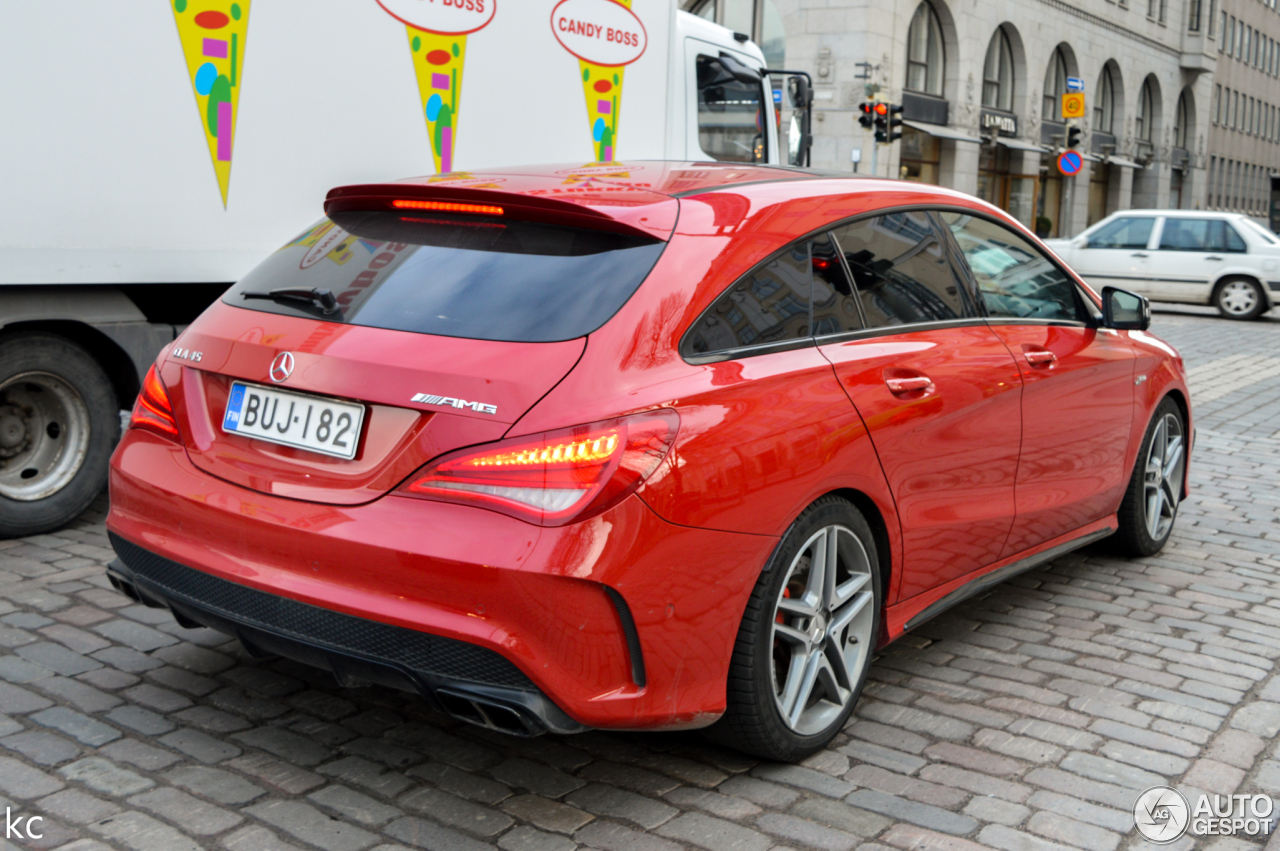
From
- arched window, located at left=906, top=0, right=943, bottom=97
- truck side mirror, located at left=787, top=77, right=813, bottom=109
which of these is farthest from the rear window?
arched window, located at left=906, top=0, right=943, bottom=97

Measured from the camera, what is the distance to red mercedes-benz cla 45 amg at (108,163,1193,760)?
8.97ft

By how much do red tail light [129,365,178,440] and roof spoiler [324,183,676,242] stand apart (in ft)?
2.56

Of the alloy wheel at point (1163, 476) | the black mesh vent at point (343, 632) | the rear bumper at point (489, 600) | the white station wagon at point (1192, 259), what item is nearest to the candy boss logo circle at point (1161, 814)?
the rear bumper at point (489, 600)

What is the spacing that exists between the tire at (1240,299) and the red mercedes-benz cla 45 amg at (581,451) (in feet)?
57.0

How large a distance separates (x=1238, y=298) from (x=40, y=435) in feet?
60.4

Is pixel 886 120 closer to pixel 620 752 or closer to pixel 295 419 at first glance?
pixel 620 752

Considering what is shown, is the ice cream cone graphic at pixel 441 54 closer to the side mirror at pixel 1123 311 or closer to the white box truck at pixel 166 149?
the white box truck at pixel 166 149

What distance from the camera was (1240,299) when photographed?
19469 millimetres

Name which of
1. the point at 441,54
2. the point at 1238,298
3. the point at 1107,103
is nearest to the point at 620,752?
the point at 441,54

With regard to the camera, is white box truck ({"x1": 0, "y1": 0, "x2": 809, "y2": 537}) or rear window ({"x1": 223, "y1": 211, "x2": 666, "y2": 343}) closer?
rear window ({"x1": 223, "y1": 211, "x2": 666, "y2": 343})

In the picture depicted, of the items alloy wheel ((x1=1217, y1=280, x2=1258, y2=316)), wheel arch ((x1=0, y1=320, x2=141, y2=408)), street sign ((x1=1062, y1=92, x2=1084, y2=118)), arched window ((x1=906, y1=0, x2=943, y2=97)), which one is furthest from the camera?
arched window ((x1=906, y1=0, x2=943, y2=97))

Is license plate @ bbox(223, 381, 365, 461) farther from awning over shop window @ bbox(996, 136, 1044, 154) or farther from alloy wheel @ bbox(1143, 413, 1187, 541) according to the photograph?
awning over shop window @ bbox(996, 136, 1044, 154)

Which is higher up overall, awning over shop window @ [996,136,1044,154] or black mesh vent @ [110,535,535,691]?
awning over shop window @ [996,136,1044,154]

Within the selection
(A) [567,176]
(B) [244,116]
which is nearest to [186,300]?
(B) [244,116]
